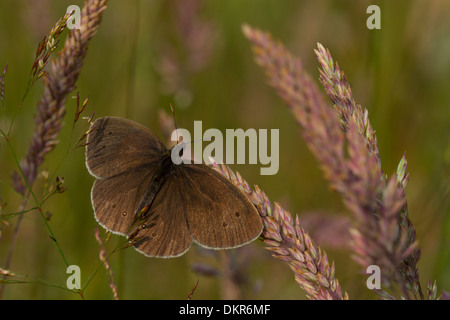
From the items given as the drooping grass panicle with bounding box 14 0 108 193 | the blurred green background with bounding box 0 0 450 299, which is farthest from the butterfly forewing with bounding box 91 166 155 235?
the blurred green background with bounding box 0 0 450 299

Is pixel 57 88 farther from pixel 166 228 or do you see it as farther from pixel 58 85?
pixel 166 228

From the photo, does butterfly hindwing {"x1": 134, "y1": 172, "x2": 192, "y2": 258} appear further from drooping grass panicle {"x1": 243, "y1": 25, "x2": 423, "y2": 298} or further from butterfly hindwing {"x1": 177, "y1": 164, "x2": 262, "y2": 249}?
drooping grass panicle {"x1": 243, "y1": 25, "x2": 423, "y2": 298}

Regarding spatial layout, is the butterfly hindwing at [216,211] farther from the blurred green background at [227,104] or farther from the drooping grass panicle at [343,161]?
the drooping grass panicle at [343,161]

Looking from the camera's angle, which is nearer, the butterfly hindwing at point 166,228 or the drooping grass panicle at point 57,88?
the drooping grass panicle at point 57,88

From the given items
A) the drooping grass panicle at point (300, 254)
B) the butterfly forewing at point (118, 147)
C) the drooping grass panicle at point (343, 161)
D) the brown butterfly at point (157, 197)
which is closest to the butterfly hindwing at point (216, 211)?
the brown butterfly at point (157, 197)

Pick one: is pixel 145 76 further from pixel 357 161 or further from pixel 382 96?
pixel 357 161
